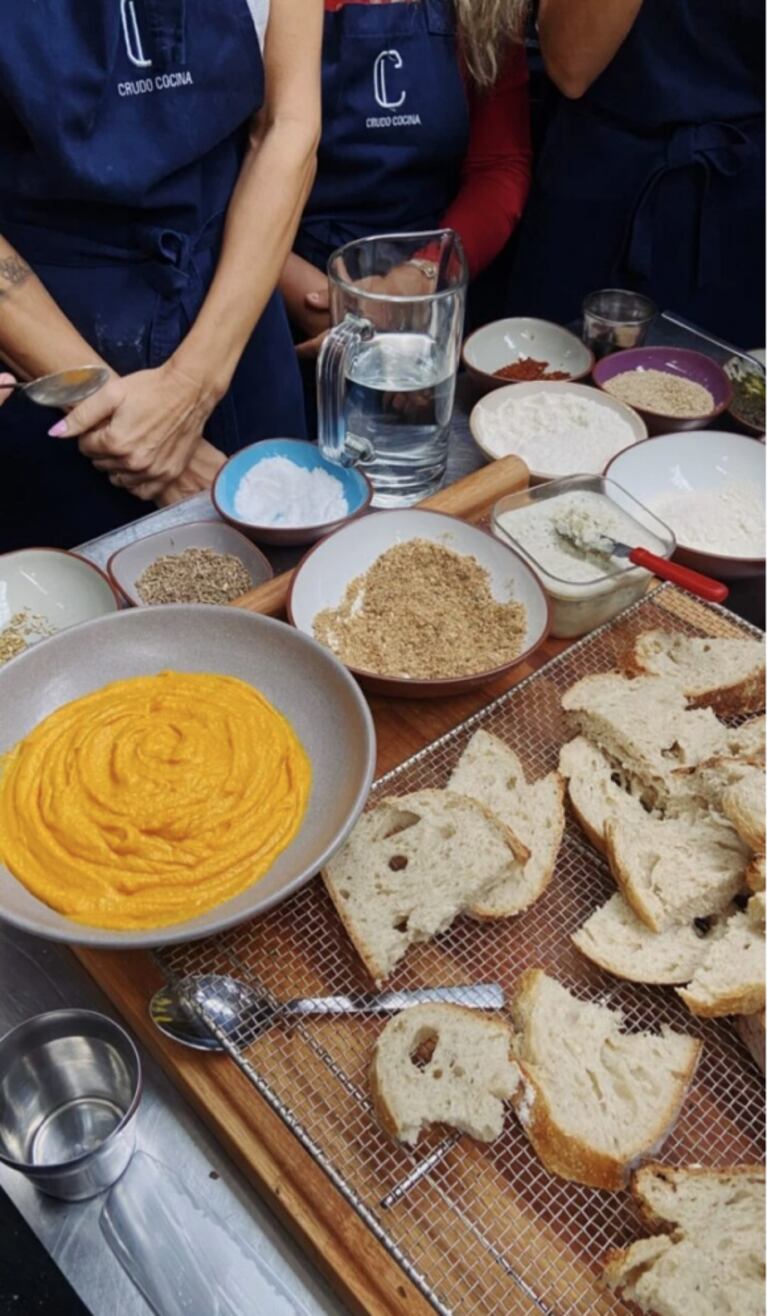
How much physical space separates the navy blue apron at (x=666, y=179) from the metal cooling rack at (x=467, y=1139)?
1.86 meters

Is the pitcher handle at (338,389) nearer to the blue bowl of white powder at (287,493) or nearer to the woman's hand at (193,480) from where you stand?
the blue bowl of white powder at (287,493)

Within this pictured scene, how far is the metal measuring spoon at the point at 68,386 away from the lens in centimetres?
166

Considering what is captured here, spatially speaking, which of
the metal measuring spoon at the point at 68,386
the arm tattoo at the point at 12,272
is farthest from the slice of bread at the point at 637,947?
the arm tattoo at the point at 12,272

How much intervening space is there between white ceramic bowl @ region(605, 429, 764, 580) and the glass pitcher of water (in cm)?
34

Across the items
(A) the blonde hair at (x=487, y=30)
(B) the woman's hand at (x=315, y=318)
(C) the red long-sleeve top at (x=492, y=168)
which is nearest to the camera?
(A) the blonde hair at (x=487, y=30)

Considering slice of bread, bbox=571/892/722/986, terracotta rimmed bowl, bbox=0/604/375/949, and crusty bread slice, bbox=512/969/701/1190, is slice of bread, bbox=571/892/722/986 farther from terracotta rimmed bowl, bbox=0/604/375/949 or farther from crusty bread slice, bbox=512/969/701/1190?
terracotta rimmed bowl, bbox=0/604/375/949

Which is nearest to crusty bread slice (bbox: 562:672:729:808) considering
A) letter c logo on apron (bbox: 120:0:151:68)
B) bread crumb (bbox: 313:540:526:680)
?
bread crumb (bbox: 313:540:526:680)

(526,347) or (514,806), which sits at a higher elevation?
(526,347)

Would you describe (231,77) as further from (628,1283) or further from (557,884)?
(628,1283)

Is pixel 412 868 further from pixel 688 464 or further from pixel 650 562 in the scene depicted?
pixel 688 464

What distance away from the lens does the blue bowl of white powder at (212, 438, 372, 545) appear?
1542mm

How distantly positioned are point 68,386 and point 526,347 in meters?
0.98

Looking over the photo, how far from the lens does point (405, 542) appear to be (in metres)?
1.52

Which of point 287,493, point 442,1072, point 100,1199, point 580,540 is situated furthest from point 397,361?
point 100,1199
